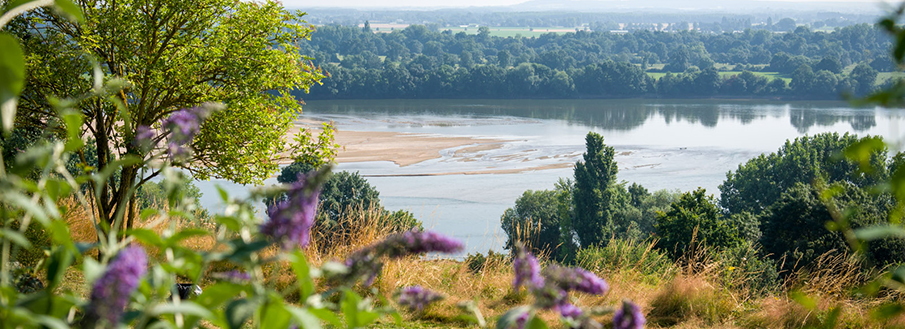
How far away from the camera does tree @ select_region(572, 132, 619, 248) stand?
97.5 feet

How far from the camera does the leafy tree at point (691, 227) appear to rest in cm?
1827

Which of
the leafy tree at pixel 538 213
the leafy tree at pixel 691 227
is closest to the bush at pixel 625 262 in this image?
the leafy tree at pixel 691 227

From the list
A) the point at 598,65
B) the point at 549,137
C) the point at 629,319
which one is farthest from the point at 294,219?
the point at 598,65

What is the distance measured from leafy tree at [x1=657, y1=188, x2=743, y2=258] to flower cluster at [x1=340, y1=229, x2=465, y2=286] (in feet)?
57.2

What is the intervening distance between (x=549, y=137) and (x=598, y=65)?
34.0 meters

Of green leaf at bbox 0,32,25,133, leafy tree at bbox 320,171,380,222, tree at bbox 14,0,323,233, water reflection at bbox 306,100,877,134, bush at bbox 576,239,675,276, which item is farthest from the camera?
water reflection at bbox 306,100,877,134

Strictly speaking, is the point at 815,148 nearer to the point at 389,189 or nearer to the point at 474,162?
the point at 474,162

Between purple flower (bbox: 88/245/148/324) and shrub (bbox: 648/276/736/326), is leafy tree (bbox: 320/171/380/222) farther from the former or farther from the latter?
purple flower (bbox: 88/245/148/324)

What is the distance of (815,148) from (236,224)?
37860 mm

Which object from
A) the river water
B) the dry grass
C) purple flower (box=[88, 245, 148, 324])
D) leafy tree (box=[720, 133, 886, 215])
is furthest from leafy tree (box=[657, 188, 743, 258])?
purple flower (box=[88, 245, 148, 324])

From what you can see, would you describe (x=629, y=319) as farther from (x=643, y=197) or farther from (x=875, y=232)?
(x=643, y=197)

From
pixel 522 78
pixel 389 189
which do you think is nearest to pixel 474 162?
pixel 389 189

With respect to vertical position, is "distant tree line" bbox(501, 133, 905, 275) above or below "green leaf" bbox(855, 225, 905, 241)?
below

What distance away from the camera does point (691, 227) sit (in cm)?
1809
